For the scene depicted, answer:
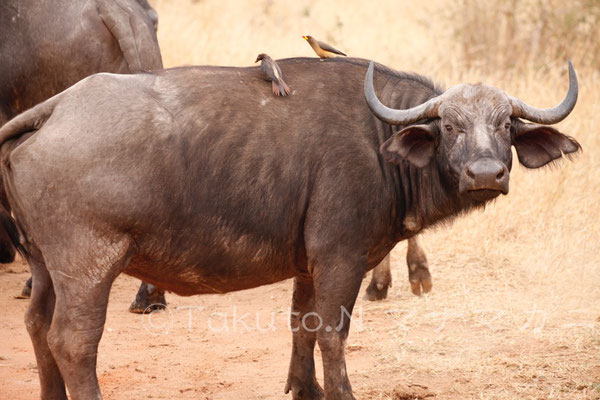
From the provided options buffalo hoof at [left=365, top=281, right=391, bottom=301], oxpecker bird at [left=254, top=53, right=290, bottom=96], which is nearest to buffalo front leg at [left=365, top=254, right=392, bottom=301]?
buffalo hoof at [left=365, top=281, right=391, bottom=301]

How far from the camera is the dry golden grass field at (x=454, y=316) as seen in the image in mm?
6316

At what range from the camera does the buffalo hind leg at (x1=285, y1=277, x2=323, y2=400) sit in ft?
19.4

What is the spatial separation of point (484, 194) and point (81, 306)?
7.32ft

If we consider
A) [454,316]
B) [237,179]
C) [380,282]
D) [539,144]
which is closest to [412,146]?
[539,144]

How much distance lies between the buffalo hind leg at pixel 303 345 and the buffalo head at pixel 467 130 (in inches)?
48.2

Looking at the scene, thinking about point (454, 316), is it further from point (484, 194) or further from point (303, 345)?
point (484, 194)

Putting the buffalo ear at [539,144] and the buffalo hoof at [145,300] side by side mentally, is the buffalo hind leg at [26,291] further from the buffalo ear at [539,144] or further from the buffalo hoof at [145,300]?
the buffalo ear at [539,144]

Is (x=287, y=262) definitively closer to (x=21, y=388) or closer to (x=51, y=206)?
(x=51, y=206)

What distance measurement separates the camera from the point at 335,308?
17.4ft

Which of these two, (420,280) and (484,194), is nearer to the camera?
(484,194)

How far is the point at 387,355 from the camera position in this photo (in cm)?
689

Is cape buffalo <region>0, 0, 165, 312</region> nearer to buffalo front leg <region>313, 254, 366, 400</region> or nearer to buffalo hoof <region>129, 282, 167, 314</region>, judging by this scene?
buffalo hoof <region>129, 282, 167, 314</region>

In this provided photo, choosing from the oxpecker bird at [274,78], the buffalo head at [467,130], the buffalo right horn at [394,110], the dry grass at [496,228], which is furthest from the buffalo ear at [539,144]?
the oxpecker bird at [274,78]

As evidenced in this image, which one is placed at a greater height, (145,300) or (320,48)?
(320,48)
